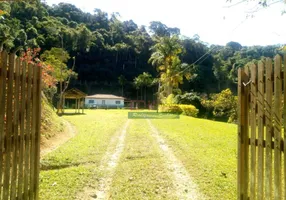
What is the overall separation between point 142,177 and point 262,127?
312 centimetres

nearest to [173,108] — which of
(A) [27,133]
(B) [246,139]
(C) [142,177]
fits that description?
(C) [142,177]

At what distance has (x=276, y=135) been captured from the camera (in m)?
2.62

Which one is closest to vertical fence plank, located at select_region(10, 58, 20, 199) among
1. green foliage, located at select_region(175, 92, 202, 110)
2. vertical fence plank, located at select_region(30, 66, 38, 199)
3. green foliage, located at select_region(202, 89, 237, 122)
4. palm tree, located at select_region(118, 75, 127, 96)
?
vertical fence plank, located at select_region(30, 66, 38, 199)

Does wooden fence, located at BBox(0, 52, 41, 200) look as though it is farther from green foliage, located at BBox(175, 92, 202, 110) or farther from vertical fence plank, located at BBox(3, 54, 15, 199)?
green foliage, located at BBox(175, 92, 202, 110)

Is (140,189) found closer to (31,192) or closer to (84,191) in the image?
(84,191)

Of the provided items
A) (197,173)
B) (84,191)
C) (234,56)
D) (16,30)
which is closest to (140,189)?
(84,191)

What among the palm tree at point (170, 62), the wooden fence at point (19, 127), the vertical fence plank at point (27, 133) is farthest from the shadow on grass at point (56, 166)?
the palm tree at point (170, 62)

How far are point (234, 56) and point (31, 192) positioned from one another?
68.6 metres

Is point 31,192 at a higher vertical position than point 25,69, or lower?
lower

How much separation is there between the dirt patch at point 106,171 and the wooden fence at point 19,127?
101 cm

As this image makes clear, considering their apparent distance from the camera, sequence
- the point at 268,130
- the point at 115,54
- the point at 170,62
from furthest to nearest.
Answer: the point at 115,54 → the point at 170,62 → the point at 268,130

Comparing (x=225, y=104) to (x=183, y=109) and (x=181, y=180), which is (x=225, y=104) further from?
(x=181, y=180)

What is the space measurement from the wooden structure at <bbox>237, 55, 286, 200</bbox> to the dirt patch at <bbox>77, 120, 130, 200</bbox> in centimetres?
242

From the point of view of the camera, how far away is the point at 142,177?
530cm
